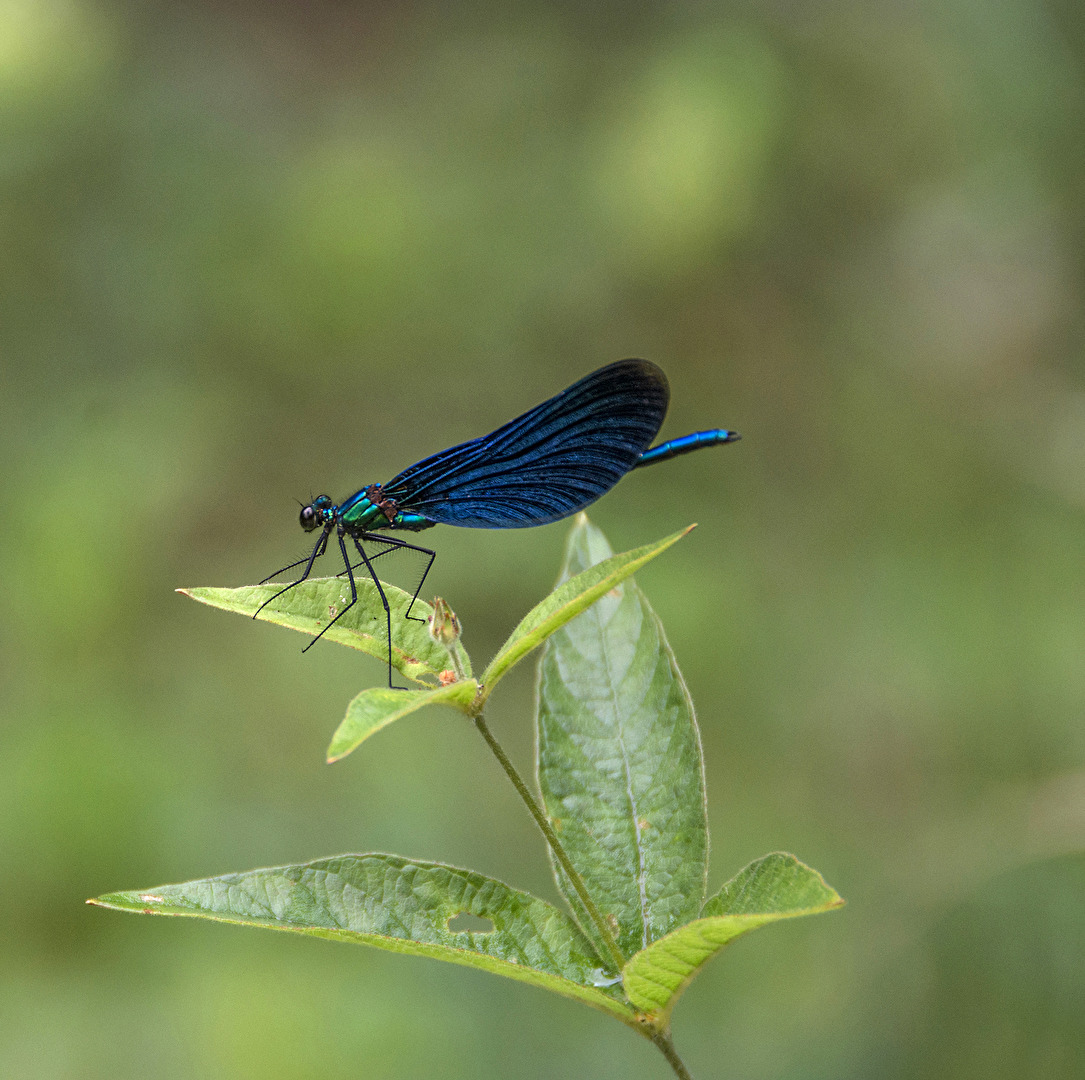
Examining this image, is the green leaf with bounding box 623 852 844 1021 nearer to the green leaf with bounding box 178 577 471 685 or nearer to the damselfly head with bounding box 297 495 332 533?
the green leaf with bounding box 178 577 471 685

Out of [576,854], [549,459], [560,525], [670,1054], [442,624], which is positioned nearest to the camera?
[670,1054]

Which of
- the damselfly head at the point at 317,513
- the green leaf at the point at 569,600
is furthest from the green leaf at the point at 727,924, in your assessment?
the damselfly head at the point at 317,513

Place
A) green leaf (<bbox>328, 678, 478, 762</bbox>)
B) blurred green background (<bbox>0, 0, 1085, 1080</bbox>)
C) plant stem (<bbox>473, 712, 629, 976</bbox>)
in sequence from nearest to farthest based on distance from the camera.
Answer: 1. green leaf (<bbox>328, 678, 478, 762</bbox>)
2. plant stem (<bbox>473, 712, 629, 976</bbox>)
3. blurred green background (<bbox>0, 0, 1085, 1080</bbox>)

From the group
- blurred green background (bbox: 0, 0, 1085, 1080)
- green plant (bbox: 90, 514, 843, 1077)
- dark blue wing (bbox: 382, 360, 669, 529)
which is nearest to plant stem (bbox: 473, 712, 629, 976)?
green plant (bbox: 90, 514, 843, 1077)

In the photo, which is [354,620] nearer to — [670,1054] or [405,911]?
[405,911]

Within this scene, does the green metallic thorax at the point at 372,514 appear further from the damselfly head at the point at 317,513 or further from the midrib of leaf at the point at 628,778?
the midrib of leaf at the point at 628,778

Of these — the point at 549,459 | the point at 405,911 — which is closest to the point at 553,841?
the point at 405,911
